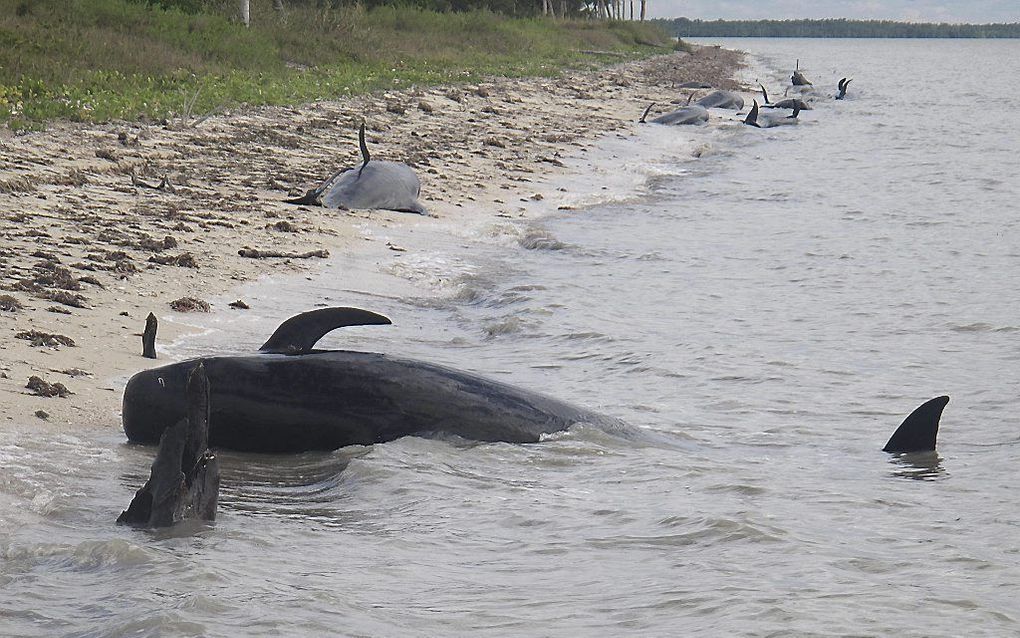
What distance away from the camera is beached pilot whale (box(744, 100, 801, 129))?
1120 inches

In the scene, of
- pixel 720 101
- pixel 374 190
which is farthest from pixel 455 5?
pixel 374 190

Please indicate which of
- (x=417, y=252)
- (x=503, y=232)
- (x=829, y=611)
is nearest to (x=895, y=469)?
(x=829, y=611)

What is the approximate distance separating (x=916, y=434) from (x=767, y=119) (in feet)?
79.3

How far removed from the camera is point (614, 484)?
209 inches

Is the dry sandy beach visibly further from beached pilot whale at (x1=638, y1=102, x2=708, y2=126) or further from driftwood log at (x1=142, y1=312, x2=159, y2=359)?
beached pilot whale at (x1=638, y1=102, x2=708, y2=126)

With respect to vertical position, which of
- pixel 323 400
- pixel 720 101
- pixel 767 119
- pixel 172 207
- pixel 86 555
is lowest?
pixel 86 555

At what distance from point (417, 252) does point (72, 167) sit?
3402 millimetres

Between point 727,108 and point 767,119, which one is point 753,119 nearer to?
point 767,119

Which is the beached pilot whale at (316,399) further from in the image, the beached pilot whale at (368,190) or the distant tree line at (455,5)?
the distant tree line at (455,5)

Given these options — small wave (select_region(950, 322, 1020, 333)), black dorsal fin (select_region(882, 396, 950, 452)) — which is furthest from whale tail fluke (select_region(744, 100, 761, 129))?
black dorsal fin (select_region(882, 396, 950, 452))

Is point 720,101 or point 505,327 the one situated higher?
point 720,101

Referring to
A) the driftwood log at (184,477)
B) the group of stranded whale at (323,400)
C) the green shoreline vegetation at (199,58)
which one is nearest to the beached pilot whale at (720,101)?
the green shoreline vegetation at (199,58)

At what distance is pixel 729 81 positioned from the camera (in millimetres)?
44656

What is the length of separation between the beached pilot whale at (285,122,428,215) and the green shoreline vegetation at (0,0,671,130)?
321cm
